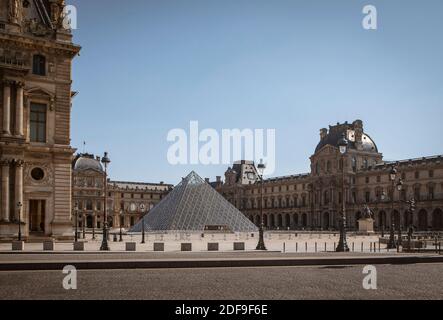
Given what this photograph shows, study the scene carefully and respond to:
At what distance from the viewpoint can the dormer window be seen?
35531 millimetres

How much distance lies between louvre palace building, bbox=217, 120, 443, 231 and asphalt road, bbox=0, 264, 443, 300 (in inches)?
2459

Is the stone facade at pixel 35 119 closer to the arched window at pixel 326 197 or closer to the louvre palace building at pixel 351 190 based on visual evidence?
the louvre palace building at pixel 351 190

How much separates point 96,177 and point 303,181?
42.3 meters

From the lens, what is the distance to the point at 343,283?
15.5 m

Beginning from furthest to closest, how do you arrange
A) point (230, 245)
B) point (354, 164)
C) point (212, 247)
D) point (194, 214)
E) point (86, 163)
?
point (86, 163), point (354, 164), point (194, 214), point (230, 245), point (212, 247)

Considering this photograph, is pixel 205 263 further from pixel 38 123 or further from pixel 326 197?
pixel 326 197

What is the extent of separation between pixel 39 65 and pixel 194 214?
35.4m

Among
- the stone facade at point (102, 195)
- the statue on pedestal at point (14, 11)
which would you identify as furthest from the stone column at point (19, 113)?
the stone facade at point (102, 195)

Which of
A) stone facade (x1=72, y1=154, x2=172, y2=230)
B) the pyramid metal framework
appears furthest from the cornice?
stone facade (x1=72, y1=154, x2=172, y2=230)

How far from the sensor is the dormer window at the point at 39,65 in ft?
117

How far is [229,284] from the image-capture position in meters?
15.1

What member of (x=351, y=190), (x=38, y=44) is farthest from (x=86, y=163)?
(x=38, y=44)

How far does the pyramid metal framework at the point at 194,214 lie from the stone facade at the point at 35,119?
1173 inches
